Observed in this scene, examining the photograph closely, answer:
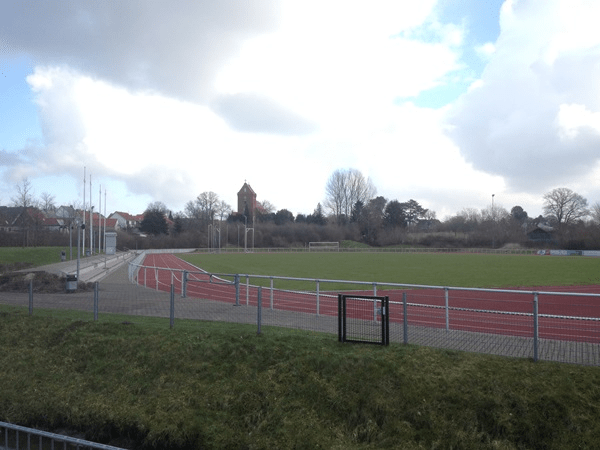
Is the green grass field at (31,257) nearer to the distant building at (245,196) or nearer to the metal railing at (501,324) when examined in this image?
the metal railing at (501,324)

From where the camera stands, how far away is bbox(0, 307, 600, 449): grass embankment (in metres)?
6.90

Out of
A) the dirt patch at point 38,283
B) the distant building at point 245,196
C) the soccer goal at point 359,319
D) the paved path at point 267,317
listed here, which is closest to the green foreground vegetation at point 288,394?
the soccer goal at point 359,319

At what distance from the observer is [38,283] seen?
2102 centimetres

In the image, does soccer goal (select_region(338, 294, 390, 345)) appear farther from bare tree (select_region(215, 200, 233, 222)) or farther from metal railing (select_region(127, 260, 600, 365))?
bare tree (select_region(215, 200, 233, 222))

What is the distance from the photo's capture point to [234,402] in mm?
8180

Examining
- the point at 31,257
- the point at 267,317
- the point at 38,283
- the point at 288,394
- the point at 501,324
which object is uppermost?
the point at 31,257

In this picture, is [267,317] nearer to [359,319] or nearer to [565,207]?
[359,319]

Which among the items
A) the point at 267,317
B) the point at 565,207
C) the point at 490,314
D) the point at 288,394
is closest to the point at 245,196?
the point at 565,207

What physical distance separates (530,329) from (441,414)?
323cm

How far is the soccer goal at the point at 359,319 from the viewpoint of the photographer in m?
9.49

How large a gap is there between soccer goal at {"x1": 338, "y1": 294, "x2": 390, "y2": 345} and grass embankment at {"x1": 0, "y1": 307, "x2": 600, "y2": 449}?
0.44 meters

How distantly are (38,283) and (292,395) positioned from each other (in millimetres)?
16774

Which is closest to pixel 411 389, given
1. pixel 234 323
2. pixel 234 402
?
pixel 234 402

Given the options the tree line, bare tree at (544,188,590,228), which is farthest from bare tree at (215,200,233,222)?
bare tree at (544,188,590,228)
